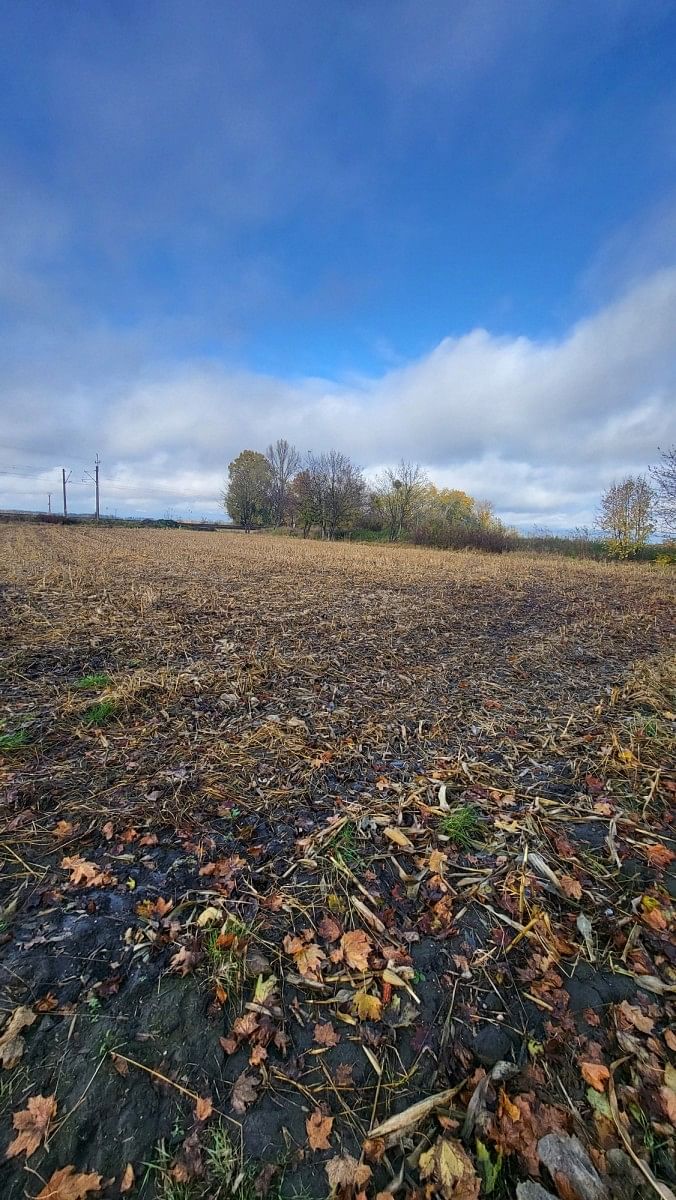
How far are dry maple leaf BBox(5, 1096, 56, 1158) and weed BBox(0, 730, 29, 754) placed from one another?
8.67ft

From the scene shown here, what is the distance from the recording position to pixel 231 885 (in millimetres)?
2480

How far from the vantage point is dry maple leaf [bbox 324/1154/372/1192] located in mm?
1432

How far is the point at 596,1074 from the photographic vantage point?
5.44 feet

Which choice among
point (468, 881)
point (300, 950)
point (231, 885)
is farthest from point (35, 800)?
point (468, 881)

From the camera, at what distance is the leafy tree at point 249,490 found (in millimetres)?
67688

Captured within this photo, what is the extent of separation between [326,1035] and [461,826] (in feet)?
4.82

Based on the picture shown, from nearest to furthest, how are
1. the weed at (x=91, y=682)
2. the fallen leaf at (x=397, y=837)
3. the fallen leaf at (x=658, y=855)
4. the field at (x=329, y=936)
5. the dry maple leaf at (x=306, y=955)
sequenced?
the field at (x=329, y=936) < the dry maple leaf at (x=306, y=955) < the fallen leaf at (x=658, y=855) < the fallen leaf at (x=397, y=837) < the weed at (x=91, y=682)

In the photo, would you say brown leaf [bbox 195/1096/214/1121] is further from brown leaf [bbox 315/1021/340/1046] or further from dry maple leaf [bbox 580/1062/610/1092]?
dry maple leaf [bbox 580/1062/610/1092]

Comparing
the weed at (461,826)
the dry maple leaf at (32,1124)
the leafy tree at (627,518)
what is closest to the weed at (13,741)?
the dry maple leaf at (32,1124)

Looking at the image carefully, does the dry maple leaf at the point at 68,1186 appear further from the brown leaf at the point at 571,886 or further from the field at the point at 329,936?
the brown leaf at the point at 571,886

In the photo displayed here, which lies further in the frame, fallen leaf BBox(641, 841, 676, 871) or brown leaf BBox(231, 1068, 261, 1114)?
fallen leaf BBox(641, 841, 676, 871)

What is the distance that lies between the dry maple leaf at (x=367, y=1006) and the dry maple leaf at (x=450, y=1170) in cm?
44

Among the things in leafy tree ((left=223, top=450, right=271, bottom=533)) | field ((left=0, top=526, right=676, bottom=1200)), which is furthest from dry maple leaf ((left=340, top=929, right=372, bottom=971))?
leafy tree ((left=223, top=450, right=271, bottom=533))

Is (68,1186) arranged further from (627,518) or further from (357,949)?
(627,518)
